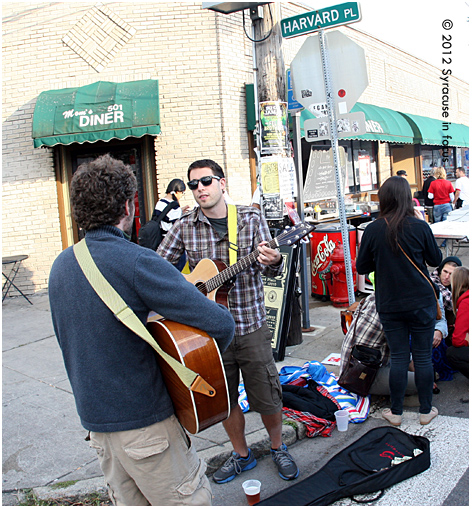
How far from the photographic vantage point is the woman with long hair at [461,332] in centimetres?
418

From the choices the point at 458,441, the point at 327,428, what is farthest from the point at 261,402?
the point at 458,441

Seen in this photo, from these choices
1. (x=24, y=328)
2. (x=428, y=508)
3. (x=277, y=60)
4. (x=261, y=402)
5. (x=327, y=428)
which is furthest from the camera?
(x=24, y=328)

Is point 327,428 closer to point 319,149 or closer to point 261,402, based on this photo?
point 261,402

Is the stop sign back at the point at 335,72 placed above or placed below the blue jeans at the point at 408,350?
above

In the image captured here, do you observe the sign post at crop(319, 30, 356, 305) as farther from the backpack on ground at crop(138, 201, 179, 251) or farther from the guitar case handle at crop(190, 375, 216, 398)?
the guitar case handle at crop(190, 375, 216, 398)

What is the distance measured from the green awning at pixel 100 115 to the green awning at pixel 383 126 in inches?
201

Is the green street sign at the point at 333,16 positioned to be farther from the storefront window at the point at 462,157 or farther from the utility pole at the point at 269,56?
the storefront window at the point at 462,157

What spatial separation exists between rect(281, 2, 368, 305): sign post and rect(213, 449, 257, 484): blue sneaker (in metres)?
2.16

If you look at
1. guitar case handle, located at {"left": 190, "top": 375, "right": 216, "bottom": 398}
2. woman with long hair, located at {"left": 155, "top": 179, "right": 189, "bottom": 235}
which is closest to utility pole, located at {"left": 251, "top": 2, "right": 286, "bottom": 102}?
woman with long hair, located at {"left": 155, "top": 179, "right": 189, "bottom": 235}

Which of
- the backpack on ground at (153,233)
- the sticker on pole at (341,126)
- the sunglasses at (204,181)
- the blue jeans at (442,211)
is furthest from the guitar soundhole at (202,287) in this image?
the blue jeans at (442,211)

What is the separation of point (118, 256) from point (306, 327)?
4.46 metres

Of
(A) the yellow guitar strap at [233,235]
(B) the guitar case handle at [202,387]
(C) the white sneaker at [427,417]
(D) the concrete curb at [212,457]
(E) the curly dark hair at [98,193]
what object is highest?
(E) the curly dark hair at [98,193]

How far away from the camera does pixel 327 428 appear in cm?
376

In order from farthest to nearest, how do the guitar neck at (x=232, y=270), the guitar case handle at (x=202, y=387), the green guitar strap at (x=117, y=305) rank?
1. the guitar neck at (x=232, y=270)
2. the guitar case handle at (x=202, y=387)
3. the green guitar strap at (x=117, y=305)
